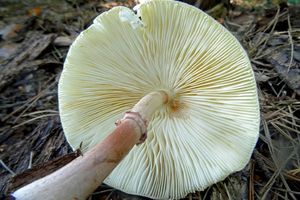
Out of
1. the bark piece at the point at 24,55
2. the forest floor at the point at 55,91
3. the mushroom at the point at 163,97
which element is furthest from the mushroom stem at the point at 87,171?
the bark piece at the point at 24,55

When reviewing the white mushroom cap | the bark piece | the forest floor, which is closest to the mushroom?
the white mushroom cap

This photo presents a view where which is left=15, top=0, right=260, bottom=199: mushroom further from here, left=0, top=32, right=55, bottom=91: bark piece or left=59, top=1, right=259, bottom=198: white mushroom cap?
left=0, top=32, right=55, bottom=91: bark piece

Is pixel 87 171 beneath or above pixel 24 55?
beneath

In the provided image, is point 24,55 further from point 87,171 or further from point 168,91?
point 87,171

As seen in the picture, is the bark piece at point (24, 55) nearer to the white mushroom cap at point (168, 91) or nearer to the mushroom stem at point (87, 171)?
the white mushroom cap at point (168, 91)

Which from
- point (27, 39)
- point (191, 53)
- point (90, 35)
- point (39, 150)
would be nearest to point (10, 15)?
point (27, 39)

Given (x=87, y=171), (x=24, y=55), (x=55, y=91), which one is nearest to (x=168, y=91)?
(x=87, y=171)
